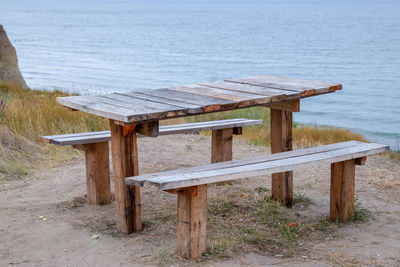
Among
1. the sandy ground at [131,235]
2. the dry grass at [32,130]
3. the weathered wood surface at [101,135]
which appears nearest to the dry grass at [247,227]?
the sandy ground at [131,235]

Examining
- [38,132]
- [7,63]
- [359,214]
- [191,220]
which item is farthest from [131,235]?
[7,63]

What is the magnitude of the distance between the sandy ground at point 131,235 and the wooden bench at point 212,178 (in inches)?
6.8

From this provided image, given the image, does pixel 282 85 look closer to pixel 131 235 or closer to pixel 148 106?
pixel 148 106

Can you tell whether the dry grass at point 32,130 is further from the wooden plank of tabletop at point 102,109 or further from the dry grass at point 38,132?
the wooden plank of tabletop at point 102,109

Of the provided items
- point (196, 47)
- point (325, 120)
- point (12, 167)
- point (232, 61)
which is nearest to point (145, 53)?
point (196, 47)

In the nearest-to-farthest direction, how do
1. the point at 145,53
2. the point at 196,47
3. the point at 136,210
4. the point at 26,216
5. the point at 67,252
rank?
the point at 67,252, the point at 136,210, the point at 26,216, the point at 145,53, the point at 196,47

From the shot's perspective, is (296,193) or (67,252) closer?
(67,252)

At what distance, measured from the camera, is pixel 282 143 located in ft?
16.6

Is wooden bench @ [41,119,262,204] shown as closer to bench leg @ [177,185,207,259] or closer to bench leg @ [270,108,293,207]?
bench leg @ [270,108,293,207]

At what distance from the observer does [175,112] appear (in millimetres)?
3781

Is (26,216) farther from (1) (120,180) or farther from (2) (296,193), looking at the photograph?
(2) (296,193)

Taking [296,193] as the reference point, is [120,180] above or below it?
above

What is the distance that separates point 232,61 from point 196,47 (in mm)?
13947

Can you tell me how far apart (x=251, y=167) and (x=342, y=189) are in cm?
106
